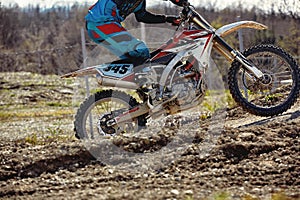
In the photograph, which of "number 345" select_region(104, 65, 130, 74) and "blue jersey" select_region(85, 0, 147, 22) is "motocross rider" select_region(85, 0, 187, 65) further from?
"number 345" select_region(104, 65, 130, 74)

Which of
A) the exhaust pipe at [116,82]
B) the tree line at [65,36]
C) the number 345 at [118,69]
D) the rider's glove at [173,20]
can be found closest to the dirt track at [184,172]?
the exhaust pipe at [116,82]

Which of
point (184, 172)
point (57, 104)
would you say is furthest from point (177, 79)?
point (57, 104)

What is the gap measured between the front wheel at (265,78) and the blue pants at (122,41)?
1.11 metres

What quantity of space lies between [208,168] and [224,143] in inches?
22.7

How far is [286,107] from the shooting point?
5.68 m

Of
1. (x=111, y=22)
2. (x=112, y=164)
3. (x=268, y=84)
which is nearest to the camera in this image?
(x=112, y=164)

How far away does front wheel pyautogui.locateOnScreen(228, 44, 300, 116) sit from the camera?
18.5 feet

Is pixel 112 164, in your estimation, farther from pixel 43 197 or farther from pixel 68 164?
pixel 43 197

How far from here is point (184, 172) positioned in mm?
4070

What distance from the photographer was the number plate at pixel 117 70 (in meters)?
5.36

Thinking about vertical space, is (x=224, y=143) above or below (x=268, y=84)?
below

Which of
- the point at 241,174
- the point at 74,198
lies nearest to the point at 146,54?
the point at 241,174

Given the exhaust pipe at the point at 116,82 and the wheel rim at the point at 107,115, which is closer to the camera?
the exhaust pipe at the point at 116,82

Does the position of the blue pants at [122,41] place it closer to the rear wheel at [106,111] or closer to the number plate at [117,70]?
the number plate at [117,70]
